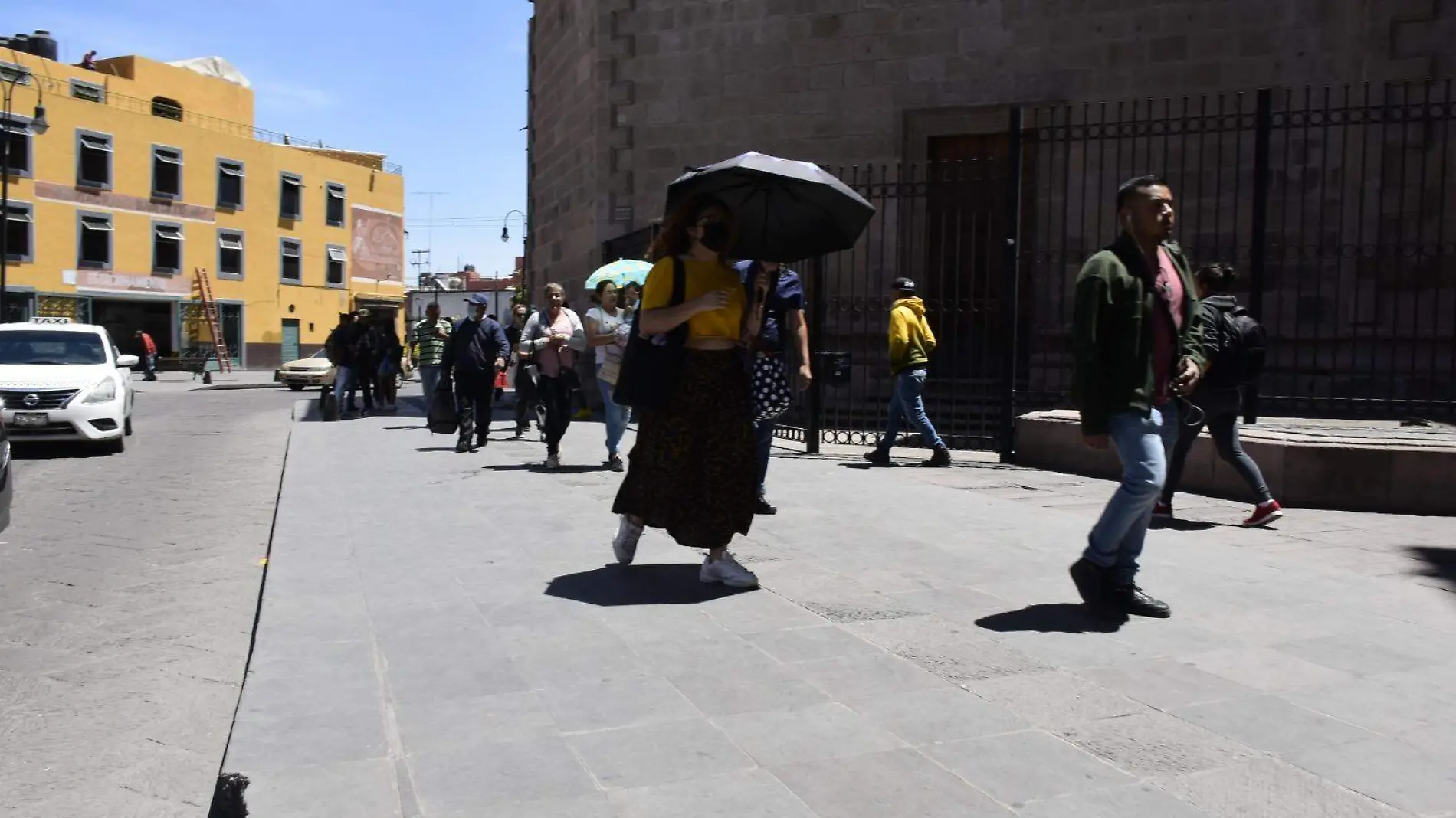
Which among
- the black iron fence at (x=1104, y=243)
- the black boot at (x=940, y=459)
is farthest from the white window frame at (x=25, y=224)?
the black boot at (x=940, y=459)

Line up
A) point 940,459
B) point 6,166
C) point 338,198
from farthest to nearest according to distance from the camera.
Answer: point 338,198 < point 6,166 < point 940,459

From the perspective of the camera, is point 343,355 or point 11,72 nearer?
point 343,355

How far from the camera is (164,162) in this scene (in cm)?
4197

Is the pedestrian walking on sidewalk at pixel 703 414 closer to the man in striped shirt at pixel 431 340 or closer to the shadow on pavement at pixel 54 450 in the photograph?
the shadow on pavement at pixel 54 450

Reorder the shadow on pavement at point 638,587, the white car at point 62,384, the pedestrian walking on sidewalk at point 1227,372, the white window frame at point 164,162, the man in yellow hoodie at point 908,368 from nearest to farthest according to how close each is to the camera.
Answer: the shadow on pavement at point 638,587 < the pedestrian walking on sidewalk at point 1227,372 < the man in yellow hoodie at point 908,368 < the white car at point 62,384 < the white window frame at point 164,162

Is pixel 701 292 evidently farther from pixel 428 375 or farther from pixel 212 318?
pixel 212 318

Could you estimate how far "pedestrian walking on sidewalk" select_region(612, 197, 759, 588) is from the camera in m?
5.38

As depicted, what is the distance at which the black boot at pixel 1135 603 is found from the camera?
496 centimetres

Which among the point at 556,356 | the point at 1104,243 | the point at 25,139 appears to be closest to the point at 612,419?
the point at 556,356

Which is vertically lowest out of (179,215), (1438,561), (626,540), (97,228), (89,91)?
(1438,561)

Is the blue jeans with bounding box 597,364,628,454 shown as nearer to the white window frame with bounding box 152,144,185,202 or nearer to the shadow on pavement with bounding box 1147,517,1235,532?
the shadow on pavement with bounding box 1147,517,1235,532

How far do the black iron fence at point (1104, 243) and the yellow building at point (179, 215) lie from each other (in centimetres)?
2959

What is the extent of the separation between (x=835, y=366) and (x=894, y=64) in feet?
20.6

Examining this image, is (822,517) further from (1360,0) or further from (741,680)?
(1360,0)
